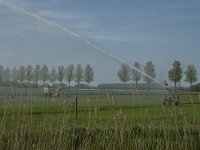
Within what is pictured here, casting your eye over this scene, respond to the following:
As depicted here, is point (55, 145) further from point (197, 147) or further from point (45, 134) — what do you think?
point (197, 147)

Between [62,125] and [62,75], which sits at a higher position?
[62,75]

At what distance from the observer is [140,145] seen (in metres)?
12.2

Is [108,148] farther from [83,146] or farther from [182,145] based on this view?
[182,145]

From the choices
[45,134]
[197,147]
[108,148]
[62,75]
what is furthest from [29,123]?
[62,75]

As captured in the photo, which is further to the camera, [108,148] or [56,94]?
[56,94]

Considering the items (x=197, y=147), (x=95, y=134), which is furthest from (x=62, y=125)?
(x=197, y=147)

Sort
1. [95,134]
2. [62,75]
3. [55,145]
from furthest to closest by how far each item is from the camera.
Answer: [62,75] < [95,134] < [55,145]

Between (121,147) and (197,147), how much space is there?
3.83 m

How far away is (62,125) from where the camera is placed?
12148 millimetres

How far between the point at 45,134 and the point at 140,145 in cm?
261

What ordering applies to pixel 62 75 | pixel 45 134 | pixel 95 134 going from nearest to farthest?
pixel 45 134
pixel 95 134
pixel 62 75

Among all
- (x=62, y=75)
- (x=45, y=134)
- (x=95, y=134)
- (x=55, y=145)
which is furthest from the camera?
(x=62, y=75)

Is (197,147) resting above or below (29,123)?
below

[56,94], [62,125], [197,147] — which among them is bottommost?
[197,147]
